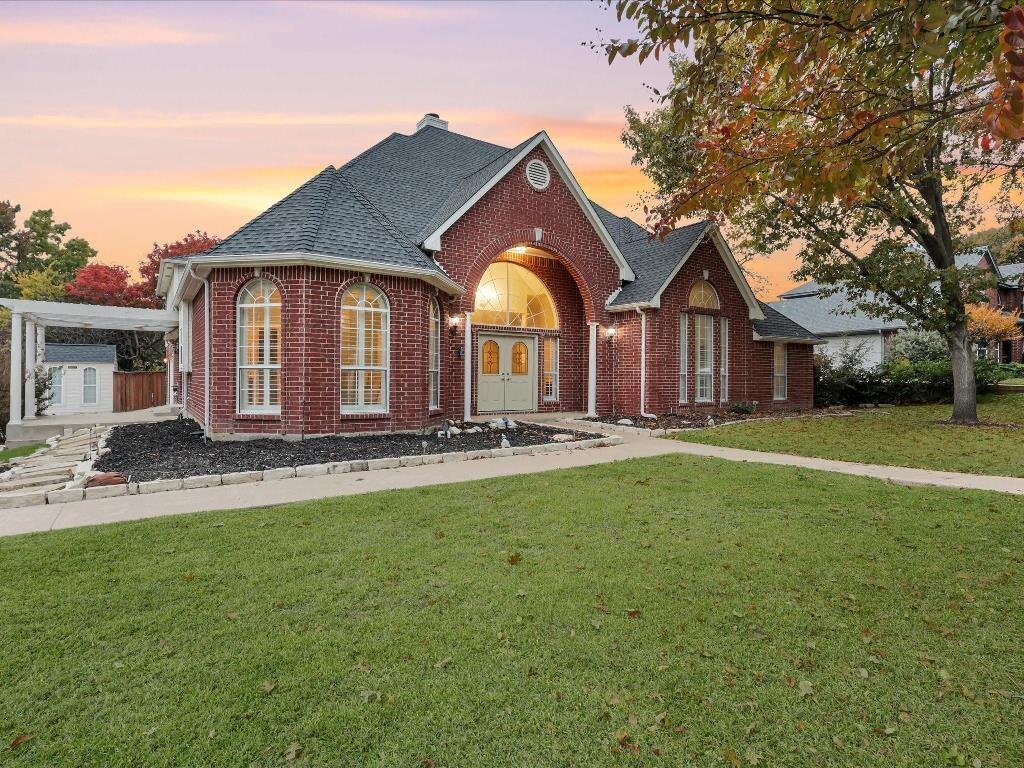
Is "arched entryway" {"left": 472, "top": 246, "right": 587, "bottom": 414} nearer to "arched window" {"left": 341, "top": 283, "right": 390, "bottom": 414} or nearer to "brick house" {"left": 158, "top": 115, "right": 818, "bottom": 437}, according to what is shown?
"brick house" {"left": 158, "top": 115, "right": 818, "bottom": 437}

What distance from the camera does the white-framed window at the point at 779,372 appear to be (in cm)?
1888

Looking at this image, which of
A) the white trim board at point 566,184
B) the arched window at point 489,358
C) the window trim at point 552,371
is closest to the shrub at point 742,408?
the white trim board at point 566,184

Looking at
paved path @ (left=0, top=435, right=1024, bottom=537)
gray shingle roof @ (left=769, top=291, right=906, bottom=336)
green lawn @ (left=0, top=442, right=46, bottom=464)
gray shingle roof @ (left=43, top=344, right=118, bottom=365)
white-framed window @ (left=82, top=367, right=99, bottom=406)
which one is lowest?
green lawn @ (left=0, top=442, right=46, bottom=464)

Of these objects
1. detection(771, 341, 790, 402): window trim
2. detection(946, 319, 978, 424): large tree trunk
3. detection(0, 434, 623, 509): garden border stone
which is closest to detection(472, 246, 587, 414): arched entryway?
detection(0, 434, 623, 509): garden border stone

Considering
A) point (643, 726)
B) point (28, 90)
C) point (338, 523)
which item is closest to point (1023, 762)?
point (643, 726)

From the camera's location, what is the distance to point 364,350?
36.3 feet

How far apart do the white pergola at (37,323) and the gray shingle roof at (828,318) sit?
1199 inches

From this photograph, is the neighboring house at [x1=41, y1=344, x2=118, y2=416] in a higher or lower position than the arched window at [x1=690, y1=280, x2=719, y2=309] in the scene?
lower

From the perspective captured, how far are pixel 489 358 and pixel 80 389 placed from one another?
2019cm

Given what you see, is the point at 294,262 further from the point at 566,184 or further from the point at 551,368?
the point at 566,184

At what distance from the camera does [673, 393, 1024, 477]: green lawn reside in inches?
352

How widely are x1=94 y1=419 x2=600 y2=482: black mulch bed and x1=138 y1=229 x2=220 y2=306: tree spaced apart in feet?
74.5

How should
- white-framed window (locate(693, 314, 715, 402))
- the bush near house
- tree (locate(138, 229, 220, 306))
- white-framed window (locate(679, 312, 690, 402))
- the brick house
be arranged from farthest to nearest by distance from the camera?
tree (locate(138, 229, 220, 306)), the bush near house, white-framed window (locate(693, 314, 715, 402)), white-framed window (locate(679, 312, 690, 402)), the brick house

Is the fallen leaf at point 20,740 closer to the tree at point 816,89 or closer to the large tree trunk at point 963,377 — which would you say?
the tree at point 816,89
